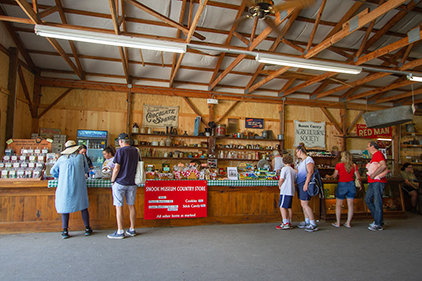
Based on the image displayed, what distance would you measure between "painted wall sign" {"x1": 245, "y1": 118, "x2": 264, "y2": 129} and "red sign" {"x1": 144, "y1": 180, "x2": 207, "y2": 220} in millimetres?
4823

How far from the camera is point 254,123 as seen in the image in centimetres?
955

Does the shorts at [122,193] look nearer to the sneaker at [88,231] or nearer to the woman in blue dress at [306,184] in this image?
the sneaker at [88,231]

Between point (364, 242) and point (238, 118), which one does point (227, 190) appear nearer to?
point (364, 242)

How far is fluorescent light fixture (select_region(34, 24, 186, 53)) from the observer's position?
4648 millimetres

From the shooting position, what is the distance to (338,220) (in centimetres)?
530

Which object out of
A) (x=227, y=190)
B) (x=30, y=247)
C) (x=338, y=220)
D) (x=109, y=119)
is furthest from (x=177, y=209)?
(x=109, y=119)

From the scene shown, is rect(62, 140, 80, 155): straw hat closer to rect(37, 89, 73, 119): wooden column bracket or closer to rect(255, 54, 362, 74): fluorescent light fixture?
rect(255, 54, 362, 74): fluorescent light fixture

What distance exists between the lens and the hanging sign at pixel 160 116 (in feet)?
28.6

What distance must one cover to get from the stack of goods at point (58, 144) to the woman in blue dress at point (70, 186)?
384 cm

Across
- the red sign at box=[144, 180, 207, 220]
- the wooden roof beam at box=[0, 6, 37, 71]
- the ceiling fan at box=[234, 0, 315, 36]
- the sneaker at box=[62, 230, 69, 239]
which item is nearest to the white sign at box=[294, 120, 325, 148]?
the red sign at box=[144, 180, 207, 220]

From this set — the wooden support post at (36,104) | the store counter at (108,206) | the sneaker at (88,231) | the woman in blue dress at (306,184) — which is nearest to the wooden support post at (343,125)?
the store counter at (108,206)

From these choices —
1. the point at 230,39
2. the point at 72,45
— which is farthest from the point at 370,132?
the point at 72,45

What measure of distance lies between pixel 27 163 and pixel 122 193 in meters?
2.20

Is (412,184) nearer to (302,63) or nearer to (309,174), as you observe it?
(309,174)
